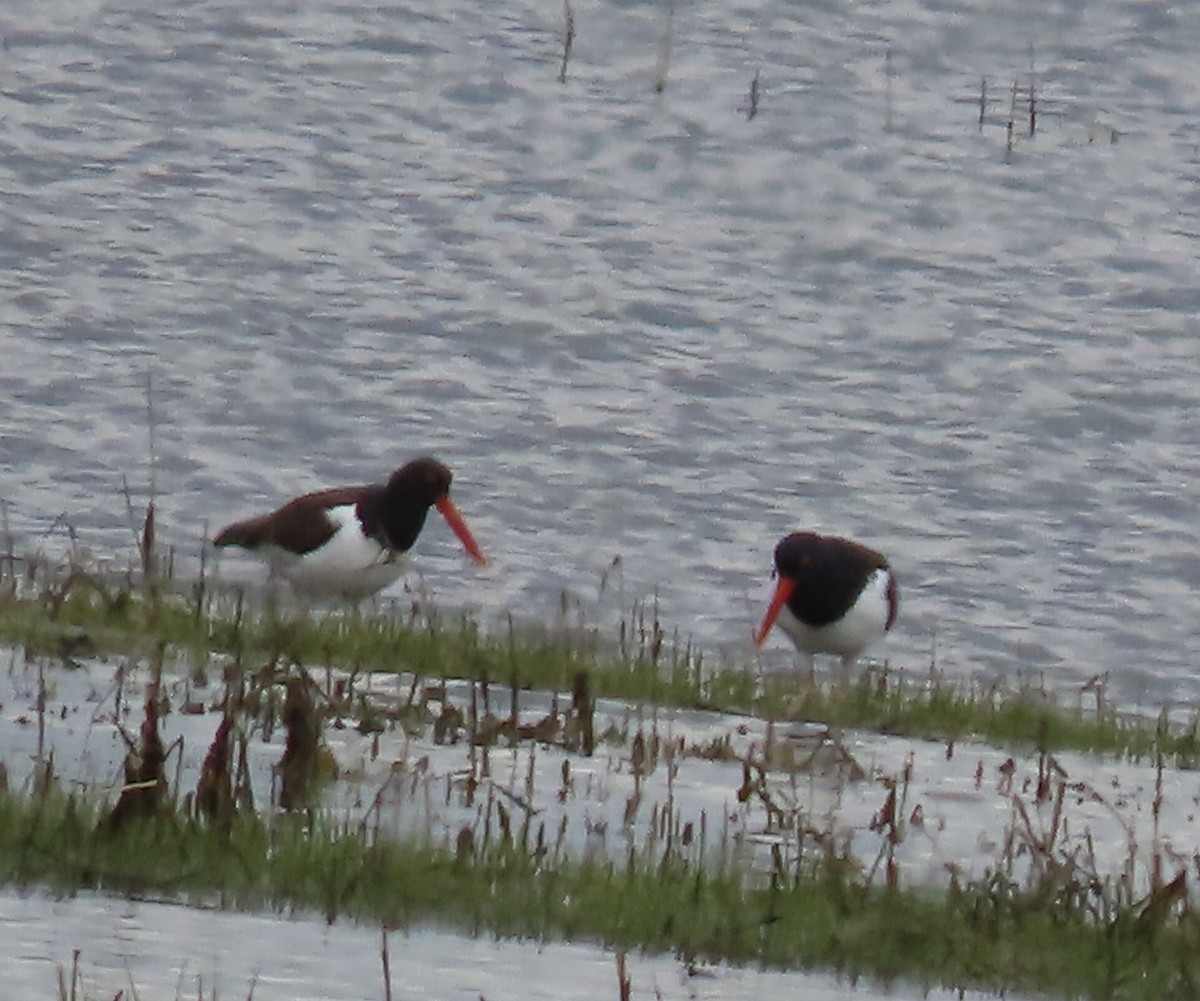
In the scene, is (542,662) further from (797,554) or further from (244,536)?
(244,536)

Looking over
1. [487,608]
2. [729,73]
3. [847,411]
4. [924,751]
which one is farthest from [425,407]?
[924,751]

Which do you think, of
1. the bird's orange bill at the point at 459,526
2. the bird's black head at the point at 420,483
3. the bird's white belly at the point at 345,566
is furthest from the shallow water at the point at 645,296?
the bird's white belly at the point at 345,566

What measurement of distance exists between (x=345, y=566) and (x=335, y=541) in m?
0.15

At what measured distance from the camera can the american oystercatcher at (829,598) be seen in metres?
14.9

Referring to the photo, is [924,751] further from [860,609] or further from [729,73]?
[729,73]

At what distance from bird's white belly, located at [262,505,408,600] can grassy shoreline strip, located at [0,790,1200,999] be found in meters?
6.57

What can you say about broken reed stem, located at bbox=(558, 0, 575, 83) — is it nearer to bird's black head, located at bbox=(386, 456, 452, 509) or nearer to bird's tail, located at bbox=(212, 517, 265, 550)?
bird's black head, located at bbox=(386, 456, 452, 509)

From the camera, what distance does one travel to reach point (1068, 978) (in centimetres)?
780

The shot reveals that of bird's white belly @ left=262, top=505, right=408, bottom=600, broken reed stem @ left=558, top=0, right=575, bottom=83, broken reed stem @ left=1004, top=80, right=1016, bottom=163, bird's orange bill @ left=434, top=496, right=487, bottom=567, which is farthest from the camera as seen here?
broken reed stem @ left=558, top=0, right=575, bottom=83

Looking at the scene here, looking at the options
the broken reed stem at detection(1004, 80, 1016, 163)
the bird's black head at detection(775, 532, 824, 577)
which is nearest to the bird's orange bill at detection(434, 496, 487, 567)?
the bird's black head at detection(775, 532, 824, 577)

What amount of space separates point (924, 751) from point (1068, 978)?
3.56 meters

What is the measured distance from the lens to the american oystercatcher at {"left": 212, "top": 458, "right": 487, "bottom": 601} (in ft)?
48.4

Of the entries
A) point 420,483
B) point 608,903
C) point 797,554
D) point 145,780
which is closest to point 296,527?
point 420,483

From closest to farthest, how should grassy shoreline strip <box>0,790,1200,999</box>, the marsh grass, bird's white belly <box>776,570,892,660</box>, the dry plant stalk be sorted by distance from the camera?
grassy shoreline strip <box>0,790,1200,999</box> < the dry plant stalk < the marsh grass < bird's white belly <box>776,570,892,660</box>
